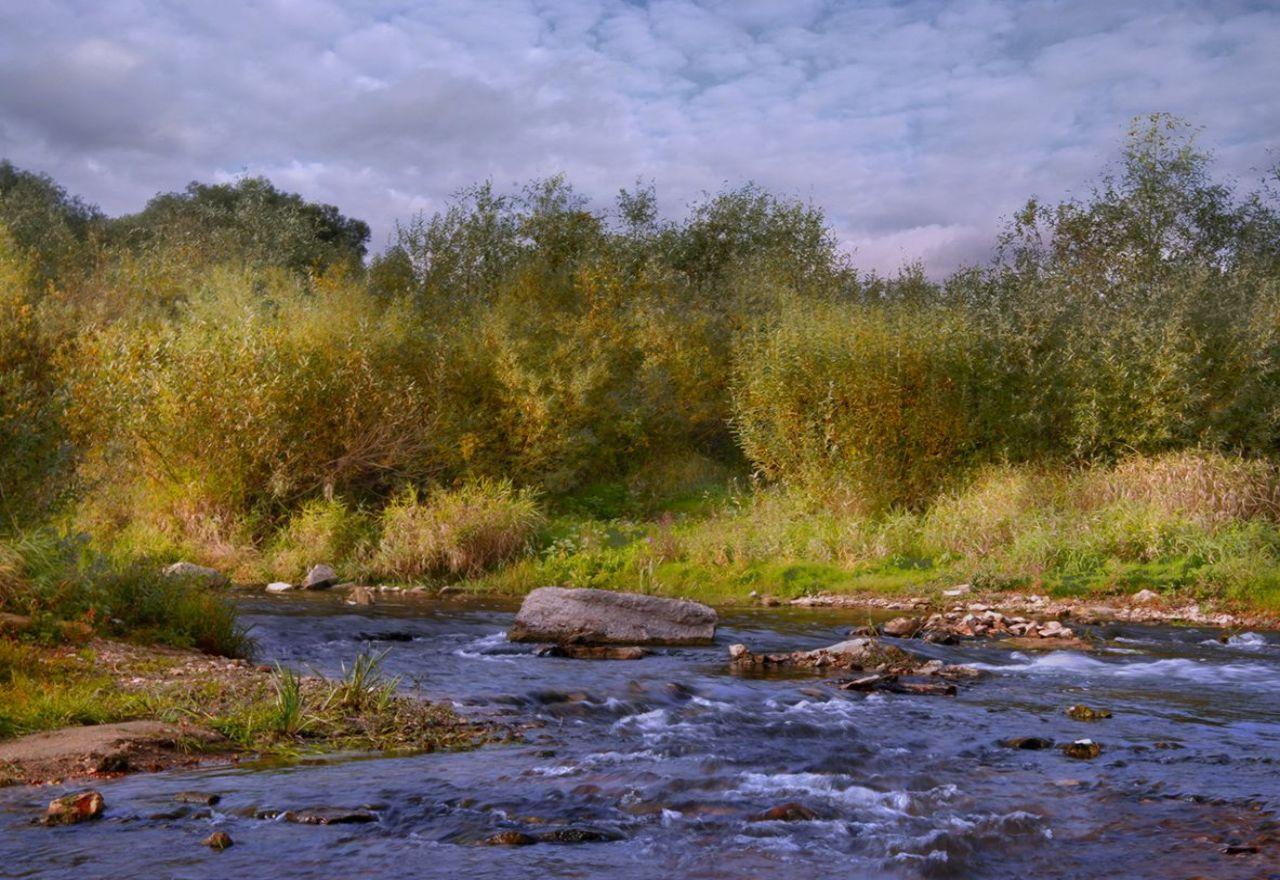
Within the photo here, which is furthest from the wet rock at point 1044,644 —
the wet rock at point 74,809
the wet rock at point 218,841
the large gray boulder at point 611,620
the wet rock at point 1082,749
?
the wet rock at point 74,809

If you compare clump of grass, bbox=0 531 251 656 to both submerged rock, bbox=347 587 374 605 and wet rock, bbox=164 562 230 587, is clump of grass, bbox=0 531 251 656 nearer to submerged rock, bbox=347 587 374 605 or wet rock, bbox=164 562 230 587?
wet rock, bbox=164 562 230 587

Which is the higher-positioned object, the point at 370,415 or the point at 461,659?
the point at 370,415

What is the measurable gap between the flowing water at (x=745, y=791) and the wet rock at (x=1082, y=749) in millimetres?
117

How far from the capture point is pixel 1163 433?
21250mm

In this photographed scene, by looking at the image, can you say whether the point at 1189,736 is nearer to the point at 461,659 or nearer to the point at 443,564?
the point at 461,659

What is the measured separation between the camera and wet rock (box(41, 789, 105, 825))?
637 cm

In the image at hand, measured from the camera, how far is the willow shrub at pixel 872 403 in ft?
74.1

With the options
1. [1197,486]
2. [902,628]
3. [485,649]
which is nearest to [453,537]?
[485,649]

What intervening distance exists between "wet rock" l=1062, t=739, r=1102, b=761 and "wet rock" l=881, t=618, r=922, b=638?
601 centimetres

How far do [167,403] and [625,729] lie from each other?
1509 centimetres

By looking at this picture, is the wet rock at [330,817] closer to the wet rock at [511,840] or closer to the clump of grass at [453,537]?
the wet rock at [511,840]

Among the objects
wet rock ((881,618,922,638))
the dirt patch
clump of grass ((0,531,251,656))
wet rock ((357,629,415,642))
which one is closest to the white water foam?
wet rock ((357,629,415,642))

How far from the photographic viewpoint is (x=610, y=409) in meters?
27.5

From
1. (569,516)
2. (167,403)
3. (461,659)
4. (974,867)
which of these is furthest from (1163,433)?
(167,403)
